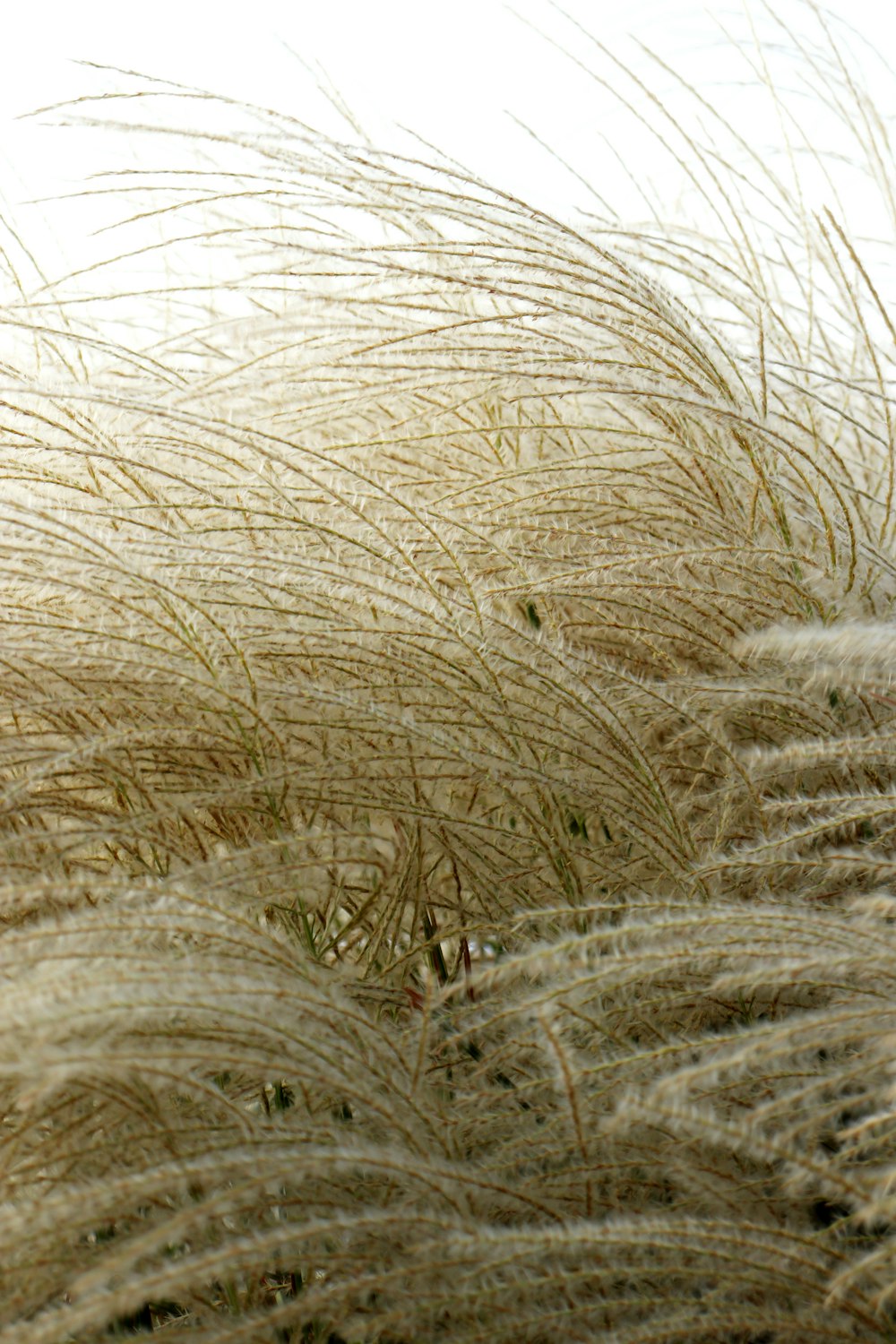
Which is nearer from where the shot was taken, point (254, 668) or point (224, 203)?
point (254, 668)

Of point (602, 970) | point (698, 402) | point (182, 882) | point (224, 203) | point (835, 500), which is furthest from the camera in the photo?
point (224, 203)

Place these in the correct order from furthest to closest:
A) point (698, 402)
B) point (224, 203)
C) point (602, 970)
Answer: point (224, 203), point (698, 402), point (602, 970)

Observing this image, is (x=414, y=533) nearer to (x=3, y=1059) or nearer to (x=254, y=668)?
(x=254, y=668)

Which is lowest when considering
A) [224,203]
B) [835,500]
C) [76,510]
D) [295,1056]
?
[295,1056]

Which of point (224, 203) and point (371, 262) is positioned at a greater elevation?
point (224, 203)

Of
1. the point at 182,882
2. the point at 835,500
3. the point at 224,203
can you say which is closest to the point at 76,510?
the point at 182,882

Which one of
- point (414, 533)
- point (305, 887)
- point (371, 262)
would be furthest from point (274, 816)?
point (371, 262)
